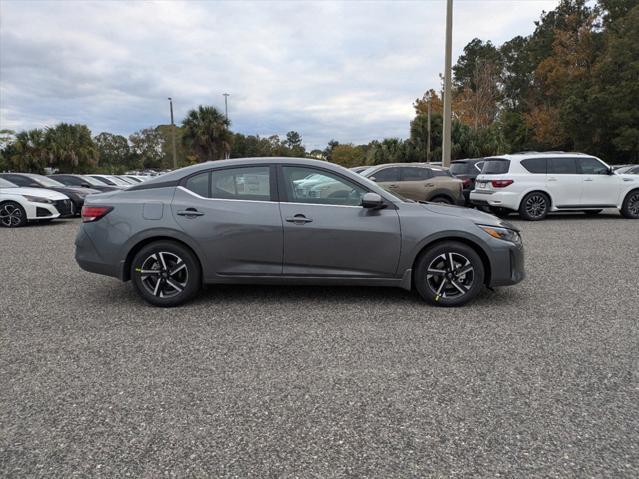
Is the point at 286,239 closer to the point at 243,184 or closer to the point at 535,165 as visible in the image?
the point at 243,184

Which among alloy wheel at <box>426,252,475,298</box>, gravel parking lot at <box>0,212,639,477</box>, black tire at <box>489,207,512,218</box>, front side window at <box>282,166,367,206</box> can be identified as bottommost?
gravel parking lot at <box>0,212,639,477</box>

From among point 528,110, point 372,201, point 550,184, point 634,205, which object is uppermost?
point 528,110

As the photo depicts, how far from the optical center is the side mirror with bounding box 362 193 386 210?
439 cm

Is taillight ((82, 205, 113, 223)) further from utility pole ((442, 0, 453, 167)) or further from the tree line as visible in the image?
the tree line

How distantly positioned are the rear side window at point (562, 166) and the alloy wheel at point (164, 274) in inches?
390

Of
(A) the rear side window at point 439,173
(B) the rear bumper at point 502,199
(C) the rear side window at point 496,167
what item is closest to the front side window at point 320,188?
(A) the rear side window at point 439,173

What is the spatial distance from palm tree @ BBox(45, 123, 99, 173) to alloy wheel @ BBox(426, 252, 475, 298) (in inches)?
1566

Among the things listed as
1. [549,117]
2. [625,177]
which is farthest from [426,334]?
[549,117]

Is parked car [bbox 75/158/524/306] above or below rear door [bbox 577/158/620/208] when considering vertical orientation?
below

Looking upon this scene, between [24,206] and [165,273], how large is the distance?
29.3 ft

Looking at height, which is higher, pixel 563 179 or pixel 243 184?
pixel 563 179

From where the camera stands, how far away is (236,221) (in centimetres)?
440

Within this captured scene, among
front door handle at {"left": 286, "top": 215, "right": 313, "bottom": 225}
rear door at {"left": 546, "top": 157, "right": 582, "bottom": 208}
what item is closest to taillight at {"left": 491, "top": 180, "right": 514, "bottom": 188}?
rear door at {"left": 546, "top": 157, "right": 582, "bottom": 208}

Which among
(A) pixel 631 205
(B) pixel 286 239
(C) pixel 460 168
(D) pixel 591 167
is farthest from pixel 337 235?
(C) pixel 460 168
